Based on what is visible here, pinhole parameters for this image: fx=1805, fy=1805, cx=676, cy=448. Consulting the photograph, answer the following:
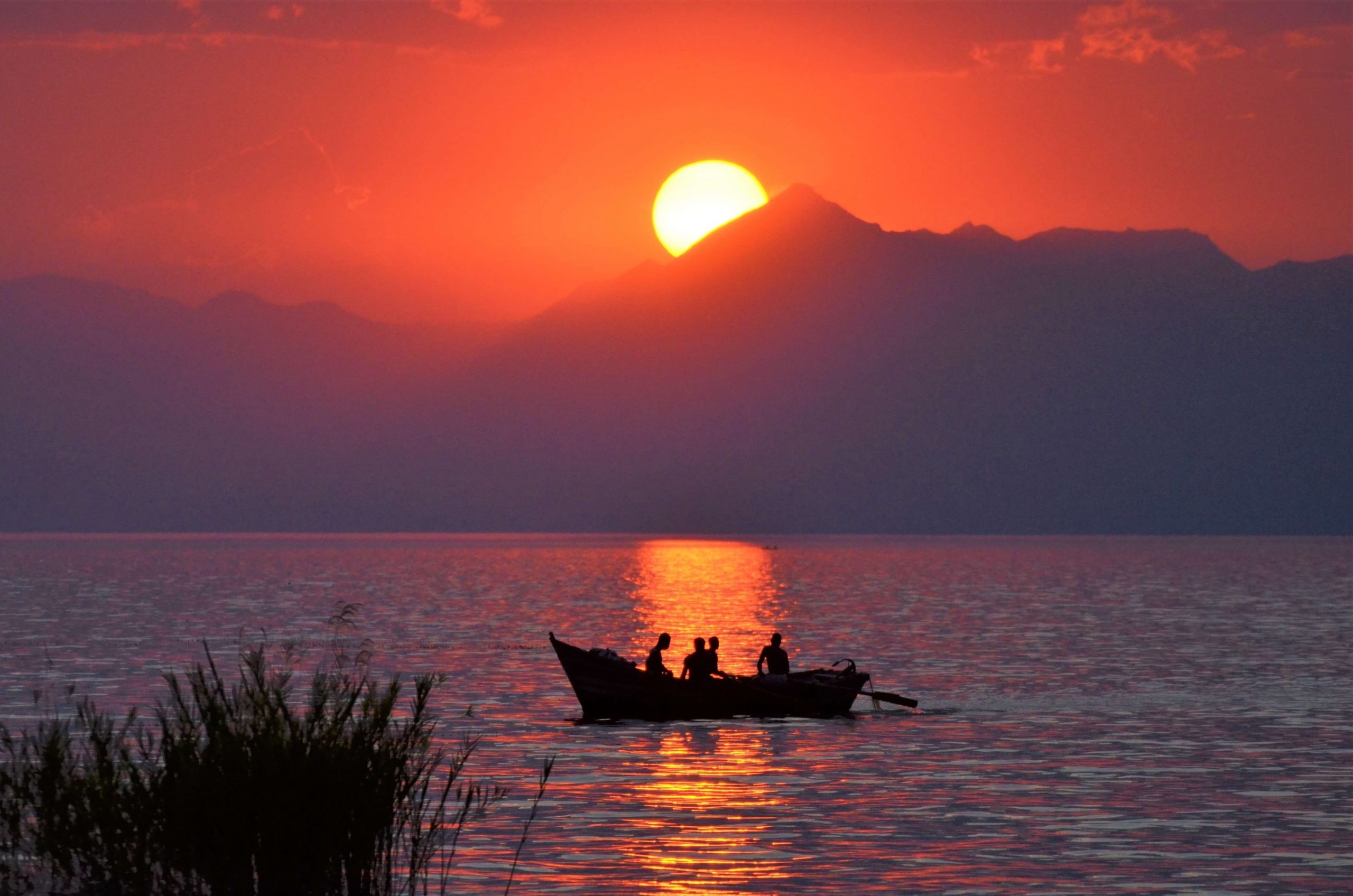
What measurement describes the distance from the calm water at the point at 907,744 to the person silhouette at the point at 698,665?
1.49 metres

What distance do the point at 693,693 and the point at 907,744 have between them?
6.26 meters

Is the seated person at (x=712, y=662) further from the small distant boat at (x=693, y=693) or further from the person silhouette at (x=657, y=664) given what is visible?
the person silhouette at (x=657, y=664)

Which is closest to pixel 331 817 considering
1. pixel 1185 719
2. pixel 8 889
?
pixel 8 889

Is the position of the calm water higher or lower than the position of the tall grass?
lower

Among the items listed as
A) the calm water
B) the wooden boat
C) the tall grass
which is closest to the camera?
the tall grass

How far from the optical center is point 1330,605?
372ft

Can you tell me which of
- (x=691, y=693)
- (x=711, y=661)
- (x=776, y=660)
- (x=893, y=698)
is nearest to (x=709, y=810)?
(x=691, y=693)

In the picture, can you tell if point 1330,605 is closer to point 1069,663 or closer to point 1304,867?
point 1069,663

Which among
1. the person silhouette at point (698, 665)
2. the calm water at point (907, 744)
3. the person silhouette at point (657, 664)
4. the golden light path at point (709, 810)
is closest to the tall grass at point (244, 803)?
the calm water at point (907, 744)

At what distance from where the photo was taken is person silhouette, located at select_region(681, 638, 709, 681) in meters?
43.1

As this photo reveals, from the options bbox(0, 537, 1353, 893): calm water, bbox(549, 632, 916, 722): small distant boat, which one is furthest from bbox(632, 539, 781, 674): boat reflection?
bbox(549, 632, 916, 722): small distant boat

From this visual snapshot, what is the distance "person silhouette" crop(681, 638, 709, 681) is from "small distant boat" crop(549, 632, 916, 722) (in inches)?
6.0

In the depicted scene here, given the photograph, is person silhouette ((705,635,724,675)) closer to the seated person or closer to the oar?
the seated person

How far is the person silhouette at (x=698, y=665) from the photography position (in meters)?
43.1
